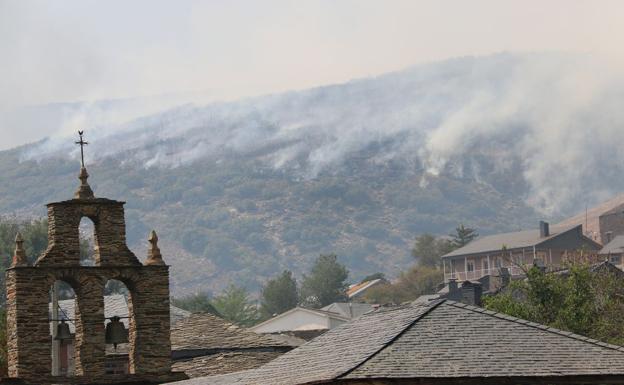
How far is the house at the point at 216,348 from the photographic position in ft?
201

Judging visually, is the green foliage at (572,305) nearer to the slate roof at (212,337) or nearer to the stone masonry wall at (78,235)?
the slate roof at (212,337)

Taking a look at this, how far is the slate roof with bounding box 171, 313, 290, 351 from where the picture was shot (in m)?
64.3

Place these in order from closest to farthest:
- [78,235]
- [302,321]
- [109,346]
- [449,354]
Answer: [449,354] → [78,235] → [109,346] → [302,321]

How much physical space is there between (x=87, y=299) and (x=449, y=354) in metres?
16.0

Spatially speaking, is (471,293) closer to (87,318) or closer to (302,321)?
(302,321)

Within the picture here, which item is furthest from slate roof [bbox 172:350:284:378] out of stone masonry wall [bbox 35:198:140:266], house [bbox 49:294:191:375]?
stone masonry wall [bbox 35:198:140:266]

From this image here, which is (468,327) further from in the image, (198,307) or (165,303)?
(198,307)

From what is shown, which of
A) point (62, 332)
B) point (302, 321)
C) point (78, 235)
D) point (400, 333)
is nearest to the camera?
point (400, 333)

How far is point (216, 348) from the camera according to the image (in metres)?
64.1

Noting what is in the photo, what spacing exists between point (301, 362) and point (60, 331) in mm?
10939

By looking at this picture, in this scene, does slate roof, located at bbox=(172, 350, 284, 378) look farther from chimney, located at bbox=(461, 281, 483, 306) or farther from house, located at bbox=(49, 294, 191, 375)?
chimney, located at bbox=(461, 281, 483, 306)

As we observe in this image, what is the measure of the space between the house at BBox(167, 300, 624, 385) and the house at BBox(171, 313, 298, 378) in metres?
19.0

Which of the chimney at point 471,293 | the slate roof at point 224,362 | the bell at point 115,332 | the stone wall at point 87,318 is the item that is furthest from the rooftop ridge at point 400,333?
the chimney at point 471,293

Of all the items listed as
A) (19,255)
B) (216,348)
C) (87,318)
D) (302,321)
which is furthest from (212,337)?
(302,321)
